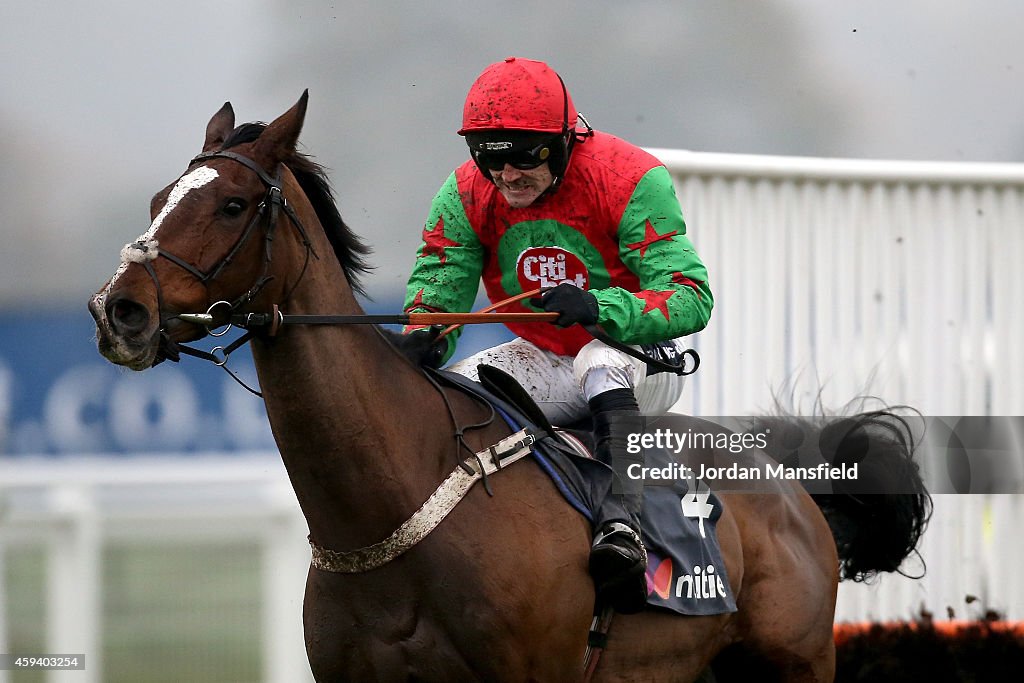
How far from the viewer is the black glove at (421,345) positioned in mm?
3533

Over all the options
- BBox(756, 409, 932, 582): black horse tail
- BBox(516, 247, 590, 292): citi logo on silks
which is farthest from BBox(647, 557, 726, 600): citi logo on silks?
BBox(756, 409, 932, 582): black horse tail

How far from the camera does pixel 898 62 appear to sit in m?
8.63

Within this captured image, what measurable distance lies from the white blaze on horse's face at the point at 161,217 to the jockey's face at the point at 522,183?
961 millimetres

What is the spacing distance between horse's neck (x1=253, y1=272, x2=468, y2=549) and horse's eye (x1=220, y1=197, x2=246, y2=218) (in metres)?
0.27

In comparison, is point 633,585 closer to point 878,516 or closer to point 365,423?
point 365,423

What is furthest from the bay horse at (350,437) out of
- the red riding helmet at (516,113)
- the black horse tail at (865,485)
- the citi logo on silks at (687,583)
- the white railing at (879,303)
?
the white railing at (879,303)

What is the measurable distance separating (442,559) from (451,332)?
989mm

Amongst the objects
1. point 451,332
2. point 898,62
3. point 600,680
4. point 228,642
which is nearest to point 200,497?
point 228,642

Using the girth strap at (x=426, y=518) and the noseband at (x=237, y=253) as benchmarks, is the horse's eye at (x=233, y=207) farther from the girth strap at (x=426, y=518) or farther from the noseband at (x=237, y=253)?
the girth strap at (x=426, y=518)

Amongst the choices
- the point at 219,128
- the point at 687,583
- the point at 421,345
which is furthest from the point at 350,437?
the point at 687,583

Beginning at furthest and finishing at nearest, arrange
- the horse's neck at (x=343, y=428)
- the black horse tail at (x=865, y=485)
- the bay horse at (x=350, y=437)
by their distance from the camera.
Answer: the black horse tail at (x=865, y=485) < the horse's neck at (x=343, y=428) < the bay horse at (x=350, y=437)

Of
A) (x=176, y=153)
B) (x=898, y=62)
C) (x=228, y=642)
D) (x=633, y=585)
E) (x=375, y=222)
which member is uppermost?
(x=898, y=62)

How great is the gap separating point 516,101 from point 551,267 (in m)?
0.57

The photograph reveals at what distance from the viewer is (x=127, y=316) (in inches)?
110
